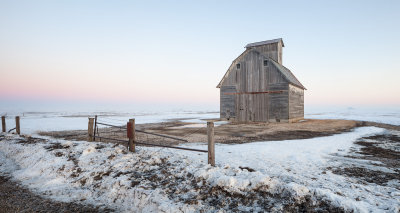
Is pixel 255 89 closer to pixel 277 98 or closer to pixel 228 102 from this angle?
pixel 277 98

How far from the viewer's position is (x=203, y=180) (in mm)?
4734

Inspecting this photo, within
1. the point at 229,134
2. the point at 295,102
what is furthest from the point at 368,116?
the point at 229,134

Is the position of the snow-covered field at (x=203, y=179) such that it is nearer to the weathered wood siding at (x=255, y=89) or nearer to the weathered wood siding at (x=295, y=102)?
the weathered wood siding at (x=255, y=89)

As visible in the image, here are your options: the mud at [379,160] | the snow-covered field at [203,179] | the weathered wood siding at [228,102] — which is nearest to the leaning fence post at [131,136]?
the snow-covered field at [203,179]

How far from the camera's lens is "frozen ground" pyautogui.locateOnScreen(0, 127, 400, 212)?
3.77 m

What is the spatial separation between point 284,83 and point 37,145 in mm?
19814

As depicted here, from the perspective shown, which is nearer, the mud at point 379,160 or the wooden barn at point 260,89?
the mud at point 379,160

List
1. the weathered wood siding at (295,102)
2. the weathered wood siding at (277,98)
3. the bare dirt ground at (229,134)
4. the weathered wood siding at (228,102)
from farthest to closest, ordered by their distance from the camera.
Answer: the weathered wood siding at (228,102) < the weathered wood siding at (295,102) < the weathered wood siding at (277,98) < the bare dirt ground at (229,134)

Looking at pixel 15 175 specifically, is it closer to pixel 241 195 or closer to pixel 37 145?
pixel 37 145

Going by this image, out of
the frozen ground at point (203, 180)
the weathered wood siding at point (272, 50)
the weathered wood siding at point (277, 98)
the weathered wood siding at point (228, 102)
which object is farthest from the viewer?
the weathered wood siding at point (228, 102)

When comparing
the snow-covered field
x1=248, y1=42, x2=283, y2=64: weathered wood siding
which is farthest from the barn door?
the snow-covered field

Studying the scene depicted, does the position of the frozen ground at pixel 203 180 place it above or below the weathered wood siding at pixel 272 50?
below

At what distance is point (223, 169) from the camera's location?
516cm

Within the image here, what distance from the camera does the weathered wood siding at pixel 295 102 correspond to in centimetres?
2103
